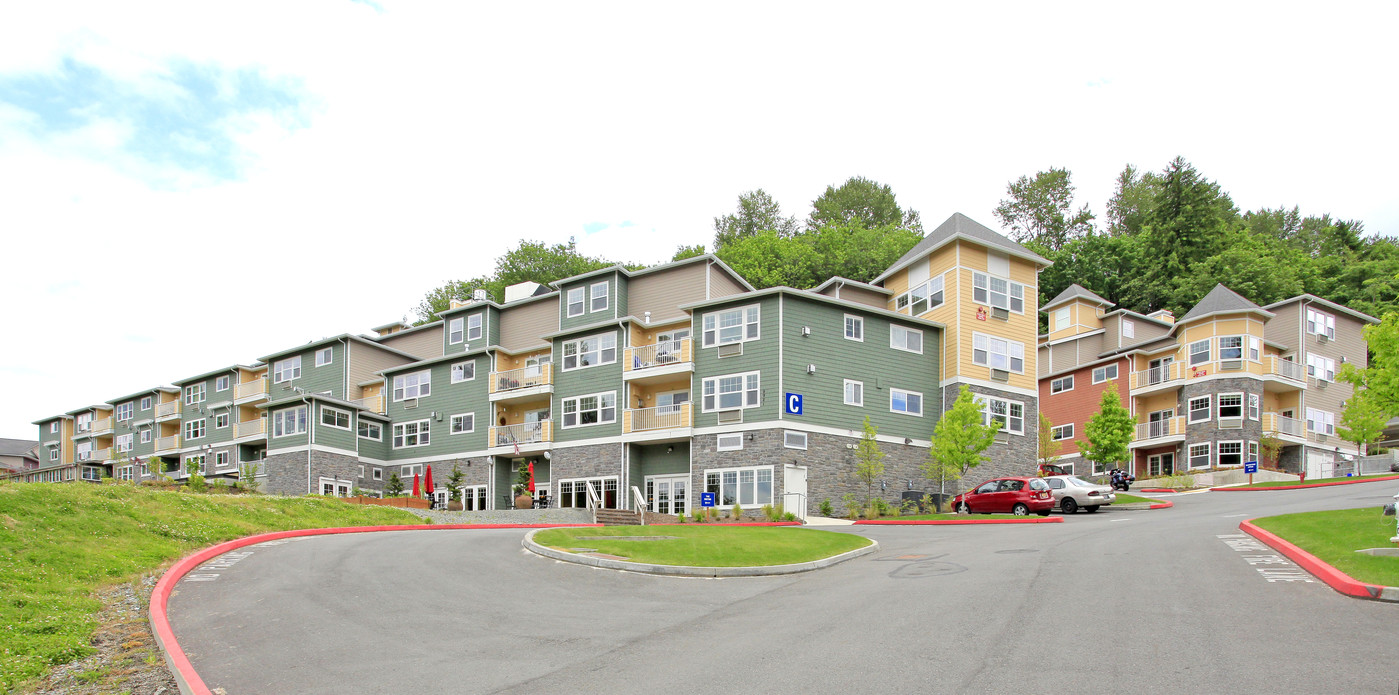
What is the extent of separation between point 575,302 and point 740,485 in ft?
52.1

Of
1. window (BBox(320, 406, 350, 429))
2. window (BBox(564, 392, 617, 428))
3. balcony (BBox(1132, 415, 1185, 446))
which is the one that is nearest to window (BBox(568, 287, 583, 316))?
window (BBox(564, 392, 617, 428))

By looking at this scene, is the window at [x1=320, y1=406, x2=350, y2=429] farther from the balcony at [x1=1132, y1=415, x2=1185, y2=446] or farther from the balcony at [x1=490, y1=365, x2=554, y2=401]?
the balcony at [x1=1132, y1=415, x2=1185, y2=446]

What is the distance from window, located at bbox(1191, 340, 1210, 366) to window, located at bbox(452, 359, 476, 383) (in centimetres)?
3822

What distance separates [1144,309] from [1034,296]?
30.3 m

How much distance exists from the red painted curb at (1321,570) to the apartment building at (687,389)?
1935 centimetres

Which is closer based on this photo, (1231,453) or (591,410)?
(591,410)

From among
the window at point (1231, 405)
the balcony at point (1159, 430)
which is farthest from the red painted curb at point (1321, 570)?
the balcony at point (1159, 430)

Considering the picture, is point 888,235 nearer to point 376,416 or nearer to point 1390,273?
point 1390,273

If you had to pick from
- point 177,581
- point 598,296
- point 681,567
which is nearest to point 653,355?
point 598,296

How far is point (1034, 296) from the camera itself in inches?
1709

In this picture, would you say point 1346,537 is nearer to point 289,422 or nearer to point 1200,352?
point 1200,352

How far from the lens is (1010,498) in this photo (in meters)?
33.0

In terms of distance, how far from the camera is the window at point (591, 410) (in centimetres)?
4259

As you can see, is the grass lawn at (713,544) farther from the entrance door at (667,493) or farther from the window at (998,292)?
the window at (998,292)
